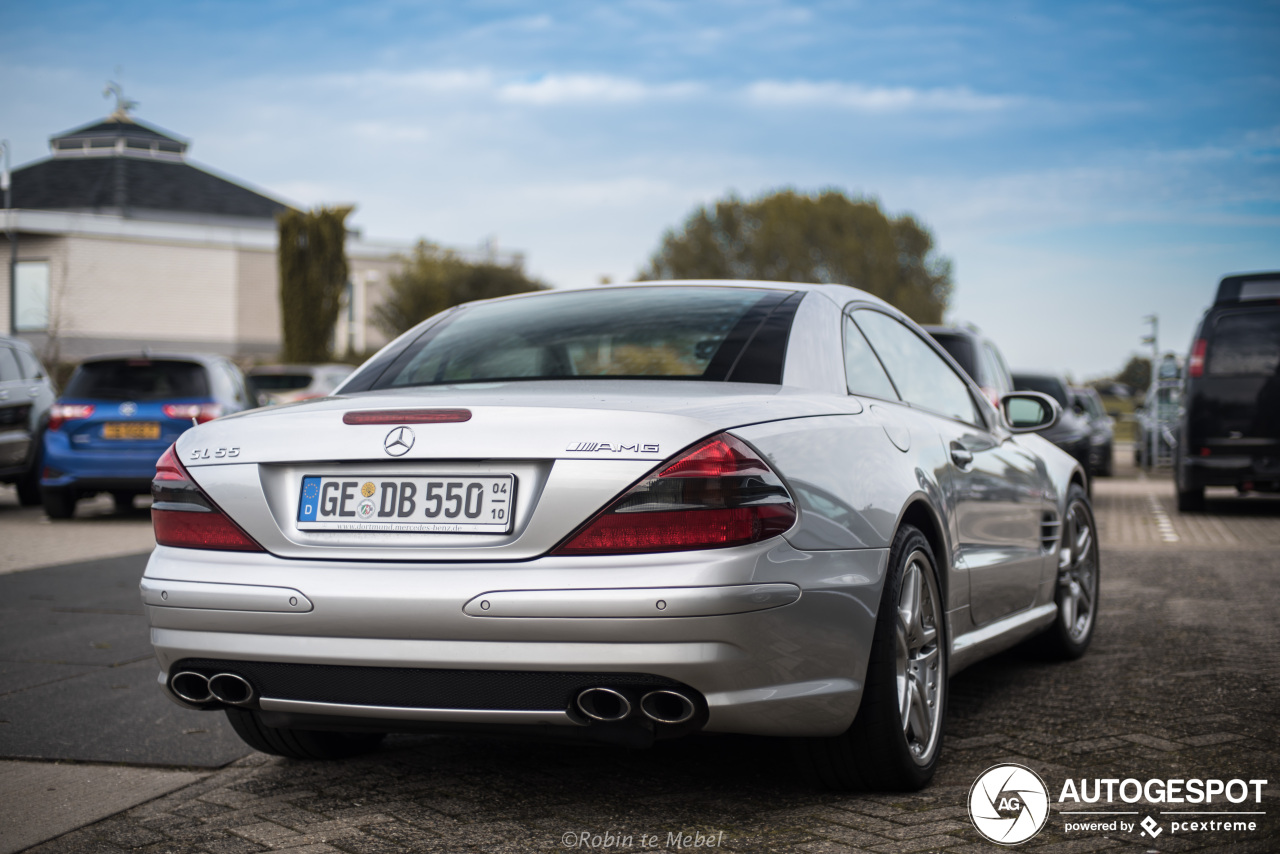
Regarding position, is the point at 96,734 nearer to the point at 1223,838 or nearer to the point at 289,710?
the point at 289,710

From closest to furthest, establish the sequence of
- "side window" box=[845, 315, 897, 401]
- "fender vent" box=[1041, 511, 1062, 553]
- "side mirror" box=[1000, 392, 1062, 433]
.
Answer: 1. "side window" box=[845, 315, 897, 401]
2. "fender vent" box=[1041, 511, 1062, 553]
3. "side mirror" box=[1000, 392, 1062, 433]

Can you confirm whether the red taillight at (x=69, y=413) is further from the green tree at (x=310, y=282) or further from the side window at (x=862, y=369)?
the green tree at (x=310, y=282)

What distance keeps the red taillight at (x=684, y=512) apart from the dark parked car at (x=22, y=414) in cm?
1207

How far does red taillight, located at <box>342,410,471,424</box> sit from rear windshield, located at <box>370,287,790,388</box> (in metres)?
0.61

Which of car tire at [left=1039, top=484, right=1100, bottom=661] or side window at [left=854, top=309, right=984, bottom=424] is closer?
side window at [left=854, top=309, right=984, bottom=424]

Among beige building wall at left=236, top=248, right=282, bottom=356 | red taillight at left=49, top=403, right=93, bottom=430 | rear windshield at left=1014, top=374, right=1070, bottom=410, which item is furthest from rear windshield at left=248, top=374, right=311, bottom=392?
beige building wall at left=236, top=248, right=282, bottom=356

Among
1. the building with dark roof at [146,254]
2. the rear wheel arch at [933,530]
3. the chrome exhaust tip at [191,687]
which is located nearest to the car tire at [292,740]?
the chrome exhaust tip at [191,687]

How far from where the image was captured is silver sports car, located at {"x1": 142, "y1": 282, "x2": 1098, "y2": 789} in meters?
2.98

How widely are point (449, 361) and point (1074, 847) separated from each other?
2.23 m

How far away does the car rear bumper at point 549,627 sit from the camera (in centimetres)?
295

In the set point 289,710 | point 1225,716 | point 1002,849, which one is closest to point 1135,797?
point 1002,849

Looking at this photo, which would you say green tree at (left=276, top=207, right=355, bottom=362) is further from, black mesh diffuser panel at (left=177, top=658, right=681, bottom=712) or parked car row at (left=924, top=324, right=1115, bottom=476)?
black mesh diffuser panel at (left=177, top=658, right=681, bottom=712)

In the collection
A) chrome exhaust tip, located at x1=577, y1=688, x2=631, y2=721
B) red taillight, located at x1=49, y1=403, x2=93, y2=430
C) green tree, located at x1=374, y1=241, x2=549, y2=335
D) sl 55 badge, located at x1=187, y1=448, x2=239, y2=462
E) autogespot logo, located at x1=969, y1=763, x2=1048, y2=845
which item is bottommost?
autogespot logo, located at x1=969, y1=763, x2=1048, y2=845

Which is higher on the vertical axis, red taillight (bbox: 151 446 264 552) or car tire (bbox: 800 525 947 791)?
red taillight (bbox: 151 446 264 552)
